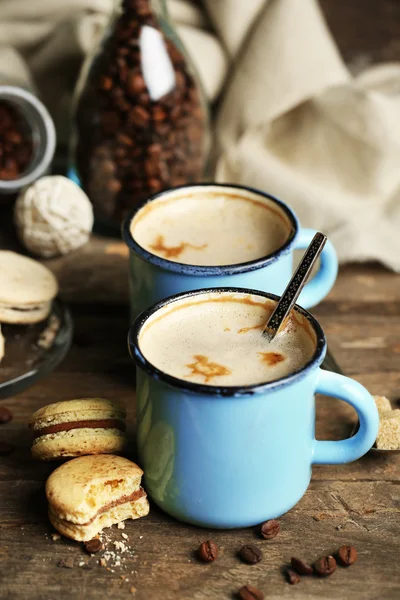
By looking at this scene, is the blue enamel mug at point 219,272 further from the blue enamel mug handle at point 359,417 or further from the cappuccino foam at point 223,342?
the blue enamel mug handle at point 359,417

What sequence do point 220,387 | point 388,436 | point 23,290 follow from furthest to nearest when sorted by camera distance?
point 23,290, point 388,436, point 220,387

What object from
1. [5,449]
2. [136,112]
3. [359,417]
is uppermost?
[136,112]

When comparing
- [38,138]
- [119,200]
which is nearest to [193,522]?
[119,200]

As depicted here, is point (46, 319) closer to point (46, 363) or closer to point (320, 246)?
point (46, 363)

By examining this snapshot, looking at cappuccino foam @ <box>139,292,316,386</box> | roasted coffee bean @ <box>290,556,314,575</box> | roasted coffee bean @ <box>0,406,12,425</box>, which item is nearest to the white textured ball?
roasted coffee bean @ <box>0,406,12,425</box>

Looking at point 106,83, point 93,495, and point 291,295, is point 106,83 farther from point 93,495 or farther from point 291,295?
point 93,495

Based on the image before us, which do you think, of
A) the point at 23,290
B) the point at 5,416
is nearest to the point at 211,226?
Result: the point at 23,290

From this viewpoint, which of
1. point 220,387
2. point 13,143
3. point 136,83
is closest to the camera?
point 220,387

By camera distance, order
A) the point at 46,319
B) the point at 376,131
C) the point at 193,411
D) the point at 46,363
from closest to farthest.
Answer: the point at 193,411 → the point at 46,363 → the point at 46,319 → the point at 376,131

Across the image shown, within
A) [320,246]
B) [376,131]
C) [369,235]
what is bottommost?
[369,235]
